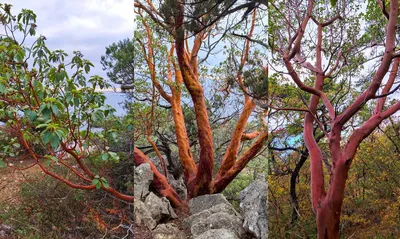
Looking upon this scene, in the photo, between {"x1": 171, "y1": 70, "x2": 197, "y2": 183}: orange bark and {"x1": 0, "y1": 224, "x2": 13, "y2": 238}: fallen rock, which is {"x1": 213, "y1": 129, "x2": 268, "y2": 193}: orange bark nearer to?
{"x1": 171, "y1": 70, "x2": 197, "y2": 183}: orange bark

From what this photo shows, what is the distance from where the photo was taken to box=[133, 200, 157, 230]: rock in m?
2.96

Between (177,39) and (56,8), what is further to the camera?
(56,8)

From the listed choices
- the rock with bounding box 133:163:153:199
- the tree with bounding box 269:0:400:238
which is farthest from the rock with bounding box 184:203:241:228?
the tree with bounding box 269:0:400:238

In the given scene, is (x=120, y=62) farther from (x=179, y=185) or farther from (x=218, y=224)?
(x=218, y=224)

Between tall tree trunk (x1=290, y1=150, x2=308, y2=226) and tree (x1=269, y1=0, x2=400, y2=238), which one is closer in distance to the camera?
tree (x1=269, y1=0, x2=400, y2=238)

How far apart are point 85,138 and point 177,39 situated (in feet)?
2.99

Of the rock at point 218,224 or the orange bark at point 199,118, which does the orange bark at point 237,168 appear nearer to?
the orange bark at point 199,118

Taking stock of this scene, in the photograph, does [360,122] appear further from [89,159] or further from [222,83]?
[89,159]

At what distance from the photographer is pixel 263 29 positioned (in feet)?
9.92

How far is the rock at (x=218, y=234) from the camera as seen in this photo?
2.90 meters

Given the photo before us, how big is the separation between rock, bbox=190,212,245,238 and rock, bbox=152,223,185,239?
0.09 m

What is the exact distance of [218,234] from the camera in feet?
9.52

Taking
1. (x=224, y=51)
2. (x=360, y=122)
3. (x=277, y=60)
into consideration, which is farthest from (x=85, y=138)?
(x=360, y=122)

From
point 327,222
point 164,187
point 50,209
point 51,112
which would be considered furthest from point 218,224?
point 51,112
